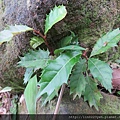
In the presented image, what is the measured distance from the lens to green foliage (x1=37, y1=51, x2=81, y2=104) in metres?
0.78

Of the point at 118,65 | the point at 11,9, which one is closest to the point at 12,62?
the point at 11,9

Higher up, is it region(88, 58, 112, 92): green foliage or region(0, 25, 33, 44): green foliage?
region(0, 25, 33, 44): green foliage

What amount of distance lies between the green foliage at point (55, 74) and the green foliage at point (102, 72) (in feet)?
0.28

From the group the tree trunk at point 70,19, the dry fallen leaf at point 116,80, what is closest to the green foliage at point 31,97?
the tree trunk at point 70,19

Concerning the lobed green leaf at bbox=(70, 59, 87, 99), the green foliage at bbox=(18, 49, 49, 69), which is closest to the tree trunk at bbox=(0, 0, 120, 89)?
the green foliage at bbox=(18, 49, 49, 69)

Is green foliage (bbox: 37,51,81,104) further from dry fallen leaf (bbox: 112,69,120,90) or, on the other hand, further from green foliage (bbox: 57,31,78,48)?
dry fallen leaf (bbox: 112,69,120,90)

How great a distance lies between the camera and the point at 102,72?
823 mm

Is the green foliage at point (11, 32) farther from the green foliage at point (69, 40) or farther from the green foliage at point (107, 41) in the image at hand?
the green foliage at point (107, 41)

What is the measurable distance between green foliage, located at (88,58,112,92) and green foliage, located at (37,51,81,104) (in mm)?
85

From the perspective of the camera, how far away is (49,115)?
3.34ft

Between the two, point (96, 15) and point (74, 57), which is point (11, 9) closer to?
point (96, 15)

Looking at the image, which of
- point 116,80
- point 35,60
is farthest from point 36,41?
point 116,80

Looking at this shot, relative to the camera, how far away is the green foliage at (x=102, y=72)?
0.81 m

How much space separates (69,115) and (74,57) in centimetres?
31
